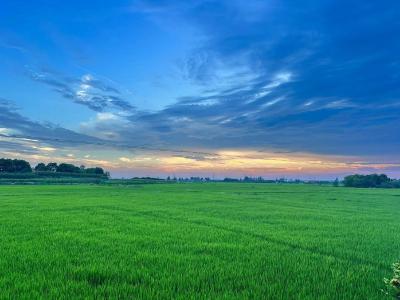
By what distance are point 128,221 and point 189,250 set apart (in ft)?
22.0

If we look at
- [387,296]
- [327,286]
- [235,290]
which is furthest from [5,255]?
[387,296]

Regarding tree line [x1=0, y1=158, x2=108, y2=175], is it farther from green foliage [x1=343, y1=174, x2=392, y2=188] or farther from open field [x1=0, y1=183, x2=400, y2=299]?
open field [x1=0, y1=183, x2=400, y2=299]

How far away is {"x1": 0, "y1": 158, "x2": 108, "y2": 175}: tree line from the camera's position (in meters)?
79.3

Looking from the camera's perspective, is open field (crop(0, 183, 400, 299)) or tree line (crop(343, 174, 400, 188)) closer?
open field (crop(0, 183, 400, 299))

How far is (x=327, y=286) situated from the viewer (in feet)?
21.4

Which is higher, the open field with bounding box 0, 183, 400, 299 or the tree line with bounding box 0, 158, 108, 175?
the tree line with bounding box 0, 158, 108, 175

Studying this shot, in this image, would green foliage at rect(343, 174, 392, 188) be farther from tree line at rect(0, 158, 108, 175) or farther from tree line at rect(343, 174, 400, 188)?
tree line at rect(0, 158, 108, 175)

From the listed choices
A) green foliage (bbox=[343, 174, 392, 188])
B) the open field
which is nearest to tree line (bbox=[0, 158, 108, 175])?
green foliage (bbox=[343, 174, 392, 188])

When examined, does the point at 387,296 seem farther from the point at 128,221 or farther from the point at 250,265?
the point at 128,221

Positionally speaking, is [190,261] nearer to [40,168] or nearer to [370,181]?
[370,181]

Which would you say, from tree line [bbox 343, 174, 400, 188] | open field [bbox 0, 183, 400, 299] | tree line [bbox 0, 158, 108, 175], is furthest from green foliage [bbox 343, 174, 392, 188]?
open field [bbox 0, 183, 400, 299]

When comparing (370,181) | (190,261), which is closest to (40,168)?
(370,181)

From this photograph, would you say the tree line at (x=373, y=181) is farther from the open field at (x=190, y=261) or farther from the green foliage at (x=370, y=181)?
the open field at (x=190, y=261)

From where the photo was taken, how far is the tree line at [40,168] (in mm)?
79312
